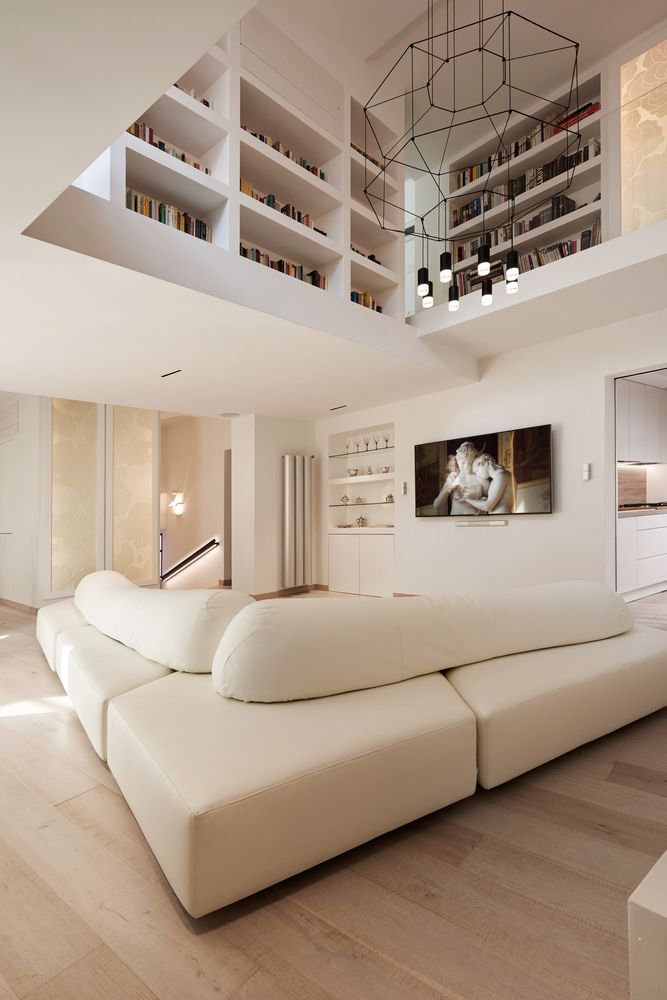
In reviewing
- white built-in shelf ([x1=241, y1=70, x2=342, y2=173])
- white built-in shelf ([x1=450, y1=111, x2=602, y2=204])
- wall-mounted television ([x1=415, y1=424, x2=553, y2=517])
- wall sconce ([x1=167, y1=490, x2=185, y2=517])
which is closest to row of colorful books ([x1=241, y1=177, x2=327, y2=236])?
white built-in shelf ([x1=241, y1=70, x2=342, y2=173])

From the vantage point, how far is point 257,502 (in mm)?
6863

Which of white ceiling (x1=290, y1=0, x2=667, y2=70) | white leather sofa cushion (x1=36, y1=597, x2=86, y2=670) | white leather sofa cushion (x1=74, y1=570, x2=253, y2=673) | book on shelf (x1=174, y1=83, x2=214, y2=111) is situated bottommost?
white leather sofa cushion (x1=36, y1=597, x2=86, y2=670)

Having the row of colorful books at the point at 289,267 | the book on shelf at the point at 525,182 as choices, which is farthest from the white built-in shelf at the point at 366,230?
the book on shelf at the point at 525,182

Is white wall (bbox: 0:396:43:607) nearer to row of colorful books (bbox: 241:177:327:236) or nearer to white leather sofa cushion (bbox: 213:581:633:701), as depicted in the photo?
row of colorful books (bbox: 241:177:327:236)

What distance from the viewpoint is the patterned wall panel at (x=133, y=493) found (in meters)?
6.50

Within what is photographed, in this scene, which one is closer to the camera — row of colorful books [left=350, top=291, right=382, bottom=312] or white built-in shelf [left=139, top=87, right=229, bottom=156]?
white built-in shelf [left=139, top=87, right=229, bottom=156]

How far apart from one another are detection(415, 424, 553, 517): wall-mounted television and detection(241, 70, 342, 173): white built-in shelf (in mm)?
3035

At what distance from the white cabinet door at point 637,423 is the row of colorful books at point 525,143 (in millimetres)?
2832

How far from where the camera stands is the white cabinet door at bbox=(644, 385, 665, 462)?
660 cm

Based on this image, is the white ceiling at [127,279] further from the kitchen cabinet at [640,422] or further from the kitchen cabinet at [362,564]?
the kitchen cabinet at [640,422]

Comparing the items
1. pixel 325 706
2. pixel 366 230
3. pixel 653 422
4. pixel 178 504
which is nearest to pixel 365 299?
pixel 366 230

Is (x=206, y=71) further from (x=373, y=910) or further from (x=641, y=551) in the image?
(x=641, y=551)

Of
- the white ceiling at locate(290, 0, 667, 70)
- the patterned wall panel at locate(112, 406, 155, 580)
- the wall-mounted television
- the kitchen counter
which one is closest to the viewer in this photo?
the white ceiling at locate(290, 0, 667, 70)

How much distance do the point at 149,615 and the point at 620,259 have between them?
3.79m
